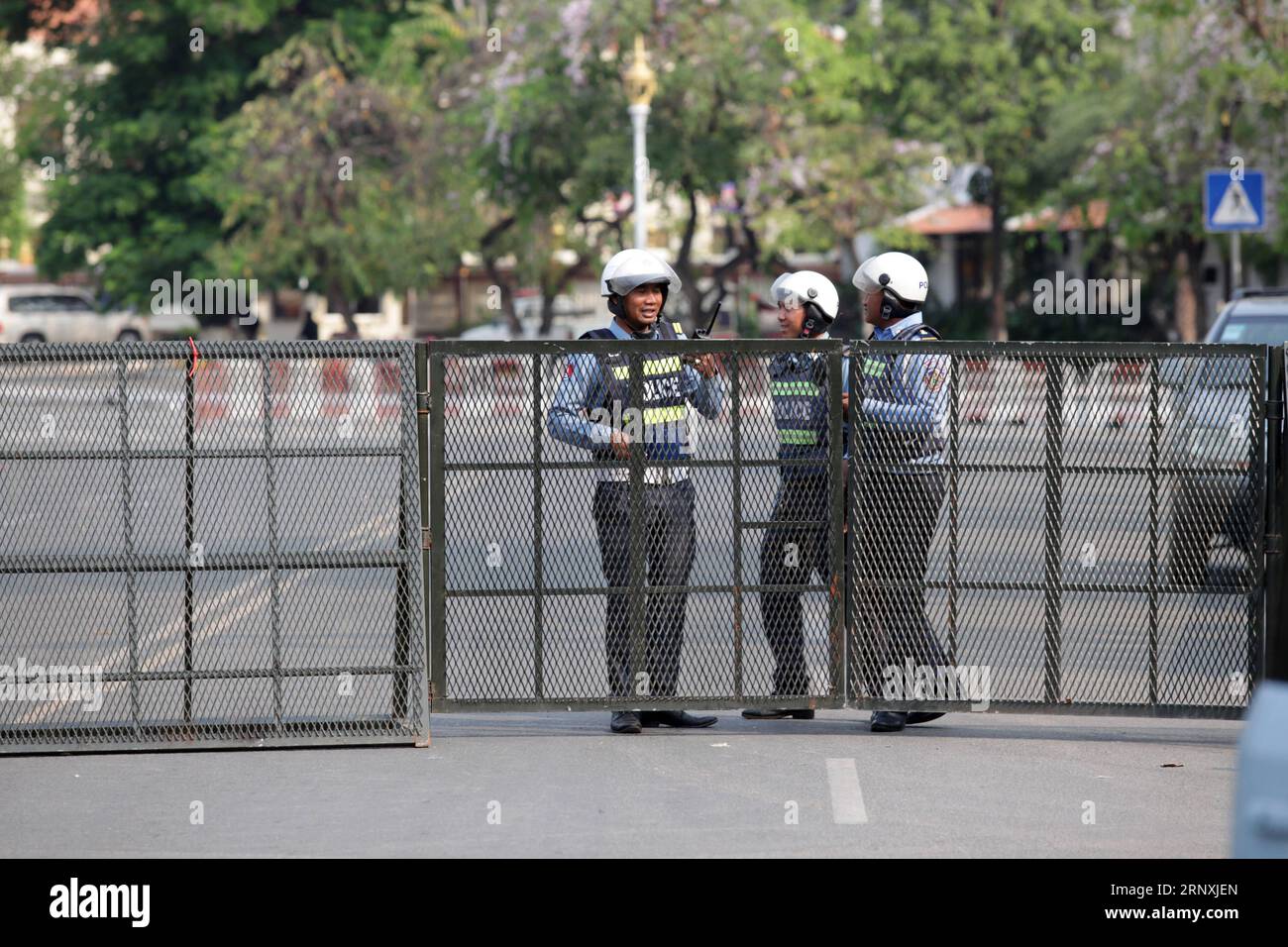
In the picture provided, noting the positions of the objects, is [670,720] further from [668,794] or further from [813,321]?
[813,321]

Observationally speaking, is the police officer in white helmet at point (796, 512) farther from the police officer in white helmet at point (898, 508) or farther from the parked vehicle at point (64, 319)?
the parked vehicle at point (64, 319)

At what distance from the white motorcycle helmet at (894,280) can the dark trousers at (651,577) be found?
→ 1.21 metres

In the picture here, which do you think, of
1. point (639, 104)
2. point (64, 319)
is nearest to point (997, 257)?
point (639, 104)

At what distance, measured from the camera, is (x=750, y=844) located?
638cm

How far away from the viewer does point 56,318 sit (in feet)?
182

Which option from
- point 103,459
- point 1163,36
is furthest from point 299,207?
point 103,459

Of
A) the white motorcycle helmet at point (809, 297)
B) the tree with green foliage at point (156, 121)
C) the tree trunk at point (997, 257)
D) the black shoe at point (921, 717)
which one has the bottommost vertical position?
the black shoe at point (921, 717)

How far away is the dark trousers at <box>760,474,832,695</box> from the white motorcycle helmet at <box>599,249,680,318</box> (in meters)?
0.99

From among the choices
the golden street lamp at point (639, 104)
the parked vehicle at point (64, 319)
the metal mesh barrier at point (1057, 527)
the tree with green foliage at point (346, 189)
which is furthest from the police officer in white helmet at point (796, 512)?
the parked vehicle at point (64, 319)

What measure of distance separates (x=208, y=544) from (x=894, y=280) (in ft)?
9.93

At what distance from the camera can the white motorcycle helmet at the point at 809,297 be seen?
8.64m

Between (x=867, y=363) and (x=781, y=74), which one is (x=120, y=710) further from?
(x=781, y=74)

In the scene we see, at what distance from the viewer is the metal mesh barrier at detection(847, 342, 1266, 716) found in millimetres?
7898

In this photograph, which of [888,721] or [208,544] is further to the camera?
[888,721]
